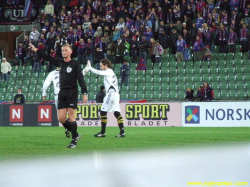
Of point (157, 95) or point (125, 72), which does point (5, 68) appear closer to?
point (125, 72)

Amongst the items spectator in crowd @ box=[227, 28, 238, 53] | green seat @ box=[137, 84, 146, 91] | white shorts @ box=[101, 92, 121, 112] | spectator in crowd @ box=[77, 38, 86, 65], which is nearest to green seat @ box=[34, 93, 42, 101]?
spectator in crowd @ box=[77, 38, 86, 65]

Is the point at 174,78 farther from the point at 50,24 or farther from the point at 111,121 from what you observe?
the point at 50,24

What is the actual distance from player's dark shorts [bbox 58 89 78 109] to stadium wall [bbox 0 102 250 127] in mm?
13122

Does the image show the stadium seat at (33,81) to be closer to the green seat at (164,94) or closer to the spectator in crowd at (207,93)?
the green seat at (164,94)

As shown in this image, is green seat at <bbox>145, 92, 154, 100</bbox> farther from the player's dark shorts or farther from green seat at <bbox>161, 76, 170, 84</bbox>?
the player's dark shorts

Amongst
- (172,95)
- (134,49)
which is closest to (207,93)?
(172,95)

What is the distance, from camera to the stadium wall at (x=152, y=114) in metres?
24.1

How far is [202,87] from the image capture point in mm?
26094

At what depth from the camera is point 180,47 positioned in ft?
97.7

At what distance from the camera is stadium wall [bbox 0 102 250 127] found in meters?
24.1

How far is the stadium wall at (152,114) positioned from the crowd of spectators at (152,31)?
225 inches

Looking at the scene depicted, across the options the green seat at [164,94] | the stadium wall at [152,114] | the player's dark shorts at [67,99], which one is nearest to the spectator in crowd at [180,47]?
the green seat at [164,94]

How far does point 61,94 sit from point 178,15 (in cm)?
2002

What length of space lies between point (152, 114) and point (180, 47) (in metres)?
6.22
